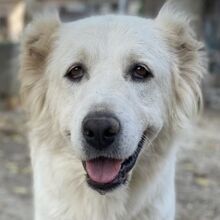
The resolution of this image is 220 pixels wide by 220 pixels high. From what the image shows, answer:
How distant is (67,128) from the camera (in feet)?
11.0

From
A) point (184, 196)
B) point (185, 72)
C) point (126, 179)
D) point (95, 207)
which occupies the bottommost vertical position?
point (184, 196)

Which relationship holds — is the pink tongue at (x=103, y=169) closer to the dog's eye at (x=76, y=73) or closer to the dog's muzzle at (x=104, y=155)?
the dog's muzzle at (x=104, y=155)

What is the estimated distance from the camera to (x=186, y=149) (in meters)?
7.82

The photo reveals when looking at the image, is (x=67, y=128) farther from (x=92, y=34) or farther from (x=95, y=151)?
(x=92, y=34)

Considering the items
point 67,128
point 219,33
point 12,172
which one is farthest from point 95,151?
point 219,33

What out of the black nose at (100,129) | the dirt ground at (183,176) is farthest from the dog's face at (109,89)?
the dirt ground at (183,176)

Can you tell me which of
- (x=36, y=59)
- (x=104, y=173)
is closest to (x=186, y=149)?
(x=36, y=59)

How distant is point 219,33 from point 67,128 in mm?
10527

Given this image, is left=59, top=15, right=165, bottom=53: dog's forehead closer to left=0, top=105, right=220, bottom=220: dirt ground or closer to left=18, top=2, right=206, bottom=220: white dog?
left=18, top=2, right=206, bottom=220: white dog

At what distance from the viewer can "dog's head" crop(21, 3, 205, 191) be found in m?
3.10

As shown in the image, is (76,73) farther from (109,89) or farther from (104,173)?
(104,173)

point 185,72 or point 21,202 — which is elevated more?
point 185,72

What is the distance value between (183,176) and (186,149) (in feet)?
3.98

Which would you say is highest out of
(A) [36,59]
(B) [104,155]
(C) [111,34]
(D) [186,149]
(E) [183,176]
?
(C) [111,34]
